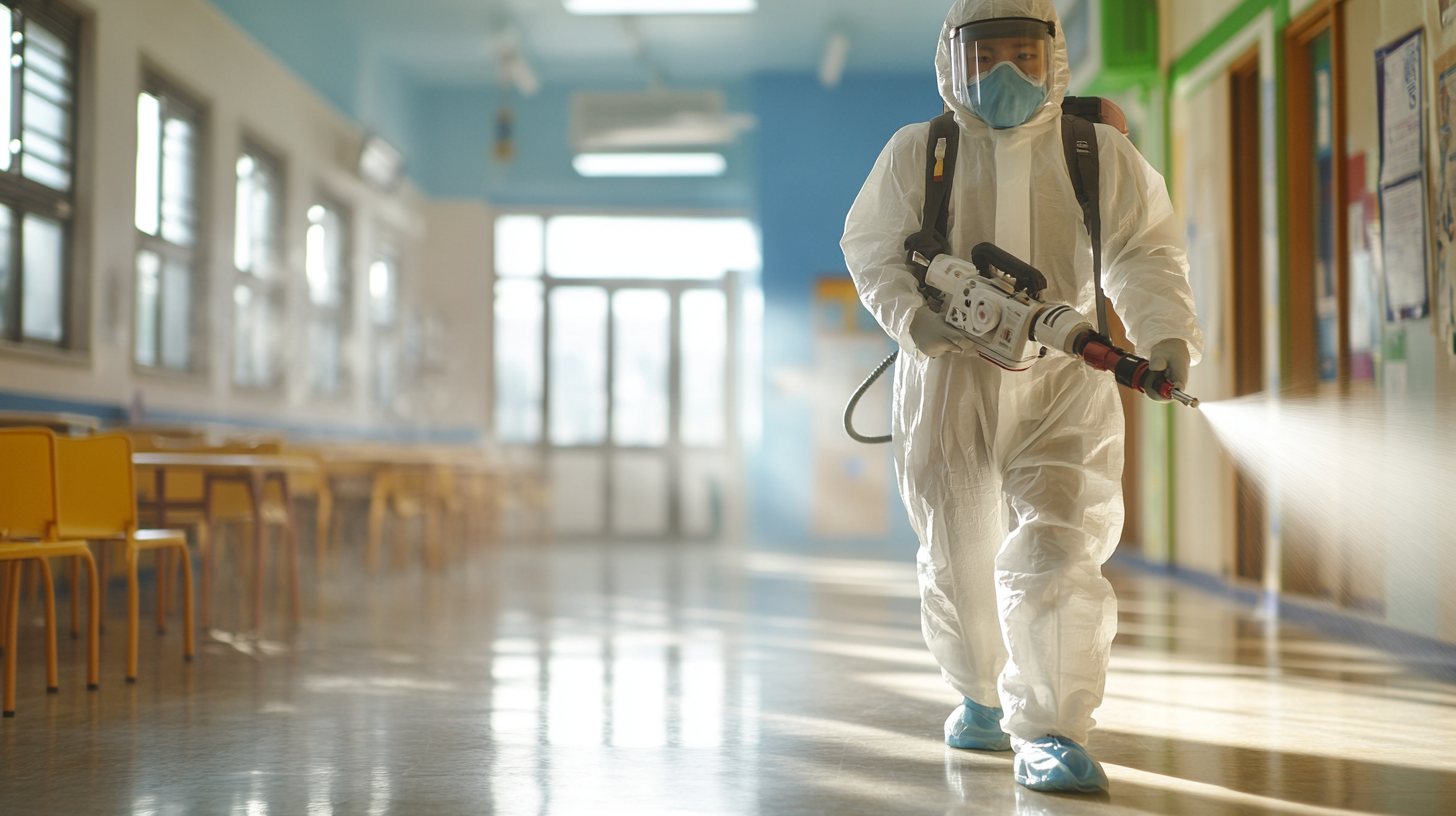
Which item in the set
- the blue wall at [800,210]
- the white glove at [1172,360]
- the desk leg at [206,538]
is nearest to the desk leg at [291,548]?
the desk leg at [206,538]

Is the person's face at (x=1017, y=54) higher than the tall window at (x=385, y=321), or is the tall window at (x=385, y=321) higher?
the tall window at (x=385, y=321)

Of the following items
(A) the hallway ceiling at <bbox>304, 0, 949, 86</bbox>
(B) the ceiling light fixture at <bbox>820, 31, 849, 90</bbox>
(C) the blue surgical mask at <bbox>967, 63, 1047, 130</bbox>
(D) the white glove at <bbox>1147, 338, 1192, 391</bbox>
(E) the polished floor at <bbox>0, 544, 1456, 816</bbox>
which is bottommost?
(E) the polished floor at <bbox>0, 544, 1456, 816</bbox>

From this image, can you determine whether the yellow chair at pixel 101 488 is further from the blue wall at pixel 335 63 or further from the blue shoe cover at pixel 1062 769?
the blue wall at pixel 335 63

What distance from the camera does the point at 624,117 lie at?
355 inches

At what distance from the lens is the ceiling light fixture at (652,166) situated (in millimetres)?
10594

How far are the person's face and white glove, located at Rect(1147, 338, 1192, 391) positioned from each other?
0.55 m

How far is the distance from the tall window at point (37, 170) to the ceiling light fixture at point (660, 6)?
3600 mm

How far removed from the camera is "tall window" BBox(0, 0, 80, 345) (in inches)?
197

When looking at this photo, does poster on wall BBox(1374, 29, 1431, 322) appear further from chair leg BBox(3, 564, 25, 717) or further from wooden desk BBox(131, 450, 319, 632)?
chair leg BBox(3, 564, 25, 717)

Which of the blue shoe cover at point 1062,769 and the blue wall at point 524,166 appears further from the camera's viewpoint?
the blue wall at point 524,166

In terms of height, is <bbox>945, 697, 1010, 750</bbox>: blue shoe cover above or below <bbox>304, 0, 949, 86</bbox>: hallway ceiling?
below

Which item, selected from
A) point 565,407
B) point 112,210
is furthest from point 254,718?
point 565,407

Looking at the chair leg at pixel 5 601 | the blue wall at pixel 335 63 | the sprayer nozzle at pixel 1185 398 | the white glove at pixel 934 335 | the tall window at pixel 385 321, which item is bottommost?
the chair leg at pixel 5 601

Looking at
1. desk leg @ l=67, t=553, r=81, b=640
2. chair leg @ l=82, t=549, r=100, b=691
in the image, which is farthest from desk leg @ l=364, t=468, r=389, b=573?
chair leg @ l=82, t=549, r=100, b=691
